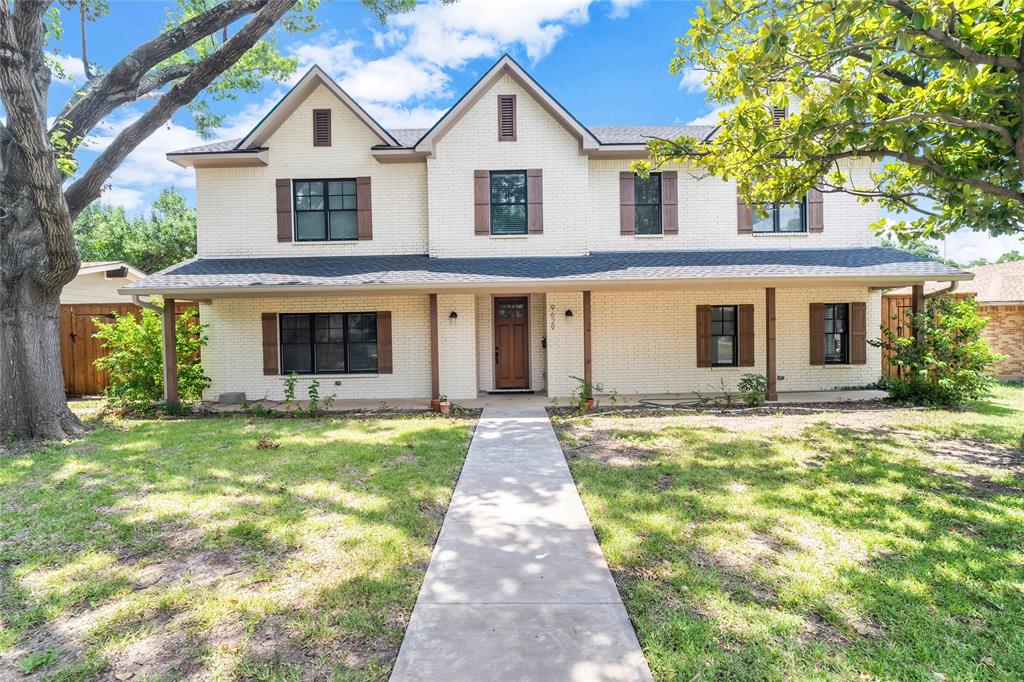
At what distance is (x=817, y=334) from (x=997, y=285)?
11.8 meters

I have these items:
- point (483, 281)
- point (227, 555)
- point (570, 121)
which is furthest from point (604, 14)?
point (227, 555)

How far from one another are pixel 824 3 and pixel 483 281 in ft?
20.8

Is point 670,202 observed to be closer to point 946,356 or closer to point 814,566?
point 946,356

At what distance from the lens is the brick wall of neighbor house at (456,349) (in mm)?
11211

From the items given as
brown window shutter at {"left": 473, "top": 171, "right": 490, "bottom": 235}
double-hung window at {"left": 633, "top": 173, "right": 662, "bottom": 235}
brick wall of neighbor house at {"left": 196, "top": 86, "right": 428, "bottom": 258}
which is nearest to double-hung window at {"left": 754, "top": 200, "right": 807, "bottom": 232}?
double-hung window at {"left": 633, "top": 173, "right": 662, "bottom": 235}

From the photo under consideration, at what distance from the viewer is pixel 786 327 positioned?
11664 mm

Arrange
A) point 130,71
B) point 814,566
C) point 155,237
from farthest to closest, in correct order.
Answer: point 155,237 < point 130,71 < point 814,566

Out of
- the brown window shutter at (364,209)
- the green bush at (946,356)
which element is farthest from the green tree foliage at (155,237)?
the green bush at (946,356)

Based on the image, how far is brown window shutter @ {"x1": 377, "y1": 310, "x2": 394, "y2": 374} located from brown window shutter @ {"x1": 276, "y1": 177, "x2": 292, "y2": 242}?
284 cm

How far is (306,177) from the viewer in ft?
37.2

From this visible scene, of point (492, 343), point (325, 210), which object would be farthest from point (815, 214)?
point (325, 210)

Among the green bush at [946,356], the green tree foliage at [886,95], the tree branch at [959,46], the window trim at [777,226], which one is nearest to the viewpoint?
the tree branch at [959,46]

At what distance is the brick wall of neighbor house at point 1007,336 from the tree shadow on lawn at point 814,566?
1005 centimetres

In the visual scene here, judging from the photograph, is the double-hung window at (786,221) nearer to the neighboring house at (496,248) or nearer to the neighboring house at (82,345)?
the neighboring house at (496,248)
